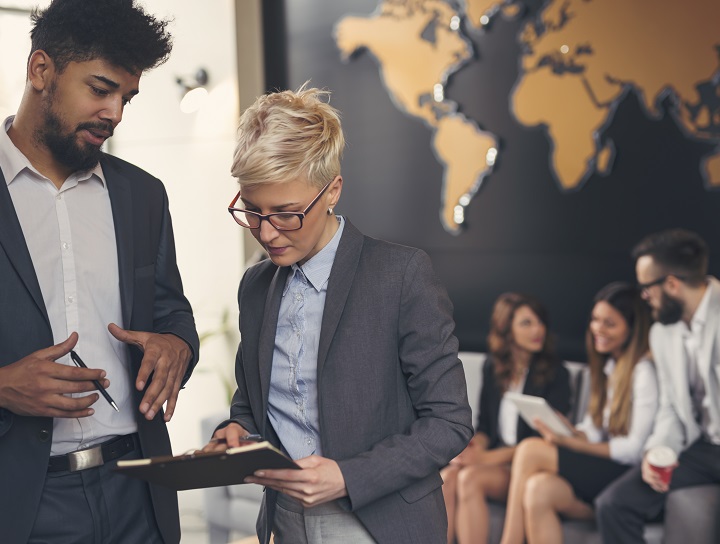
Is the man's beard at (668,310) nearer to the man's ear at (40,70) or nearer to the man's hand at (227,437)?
the man's hand at (227,437)

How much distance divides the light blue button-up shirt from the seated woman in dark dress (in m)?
2.41

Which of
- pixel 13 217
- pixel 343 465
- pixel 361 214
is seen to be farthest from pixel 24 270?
pixel 361 214

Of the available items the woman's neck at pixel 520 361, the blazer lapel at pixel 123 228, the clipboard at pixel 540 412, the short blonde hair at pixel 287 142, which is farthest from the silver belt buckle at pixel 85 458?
the woman's neck at pixel 520 361

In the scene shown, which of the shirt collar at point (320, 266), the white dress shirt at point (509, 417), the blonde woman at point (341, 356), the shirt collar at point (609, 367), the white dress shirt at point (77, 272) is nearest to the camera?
the blonde woman at point (341, 356)

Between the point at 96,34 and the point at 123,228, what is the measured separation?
43cm

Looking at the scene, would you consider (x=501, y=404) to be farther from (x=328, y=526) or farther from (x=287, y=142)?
(x=287, y=142)

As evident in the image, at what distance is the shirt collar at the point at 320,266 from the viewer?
1.71 m

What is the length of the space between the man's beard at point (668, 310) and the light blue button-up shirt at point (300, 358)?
91.1 inches

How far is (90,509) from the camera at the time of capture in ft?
5.97

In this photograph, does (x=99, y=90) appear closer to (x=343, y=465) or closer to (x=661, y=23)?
(x=343, y=465)

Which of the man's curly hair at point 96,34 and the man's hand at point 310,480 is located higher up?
the man's curly hair at point 96,34

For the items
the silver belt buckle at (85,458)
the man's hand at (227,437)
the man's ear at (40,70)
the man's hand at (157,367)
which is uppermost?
the man's ear at (40,70)

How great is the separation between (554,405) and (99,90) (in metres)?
2.72

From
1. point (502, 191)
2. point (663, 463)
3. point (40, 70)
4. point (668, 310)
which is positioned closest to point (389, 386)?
point (40, 70)
